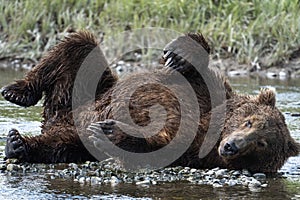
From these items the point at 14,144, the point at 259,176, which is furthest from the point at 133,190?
the point at 14,144

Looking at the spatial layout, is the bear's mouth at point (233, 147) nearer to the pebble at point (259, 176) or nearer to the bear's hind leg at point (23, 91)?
the pebble at point (259, 176)

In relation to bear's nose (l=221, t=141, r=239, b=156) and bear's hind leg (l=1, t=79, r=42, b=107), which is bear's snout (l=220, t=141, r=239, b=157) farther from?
bear's hind leg (l=1, t=79, r=42, b=107)

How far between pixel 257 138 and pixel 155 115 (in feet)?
2.28

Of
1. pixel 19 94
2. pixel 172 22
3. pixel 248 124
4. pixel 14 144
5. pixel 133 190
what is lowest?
pixel 133 190

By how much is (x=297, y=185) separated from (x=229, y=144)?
498mm

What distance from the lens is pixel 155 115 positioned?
18.7 feet

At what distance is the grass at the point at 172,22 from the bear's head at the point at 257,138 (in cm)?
625

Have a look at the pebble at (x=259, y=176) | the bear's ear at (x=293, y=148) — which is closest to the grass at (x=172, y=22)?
the bear's ear at (x=293, y=148)

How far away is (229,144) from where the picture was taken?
17.7 feet

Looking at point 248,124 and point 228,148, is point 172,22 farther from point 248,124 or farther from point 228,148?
point 228,148

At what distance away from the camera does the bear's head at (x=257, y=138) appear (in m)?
5.46

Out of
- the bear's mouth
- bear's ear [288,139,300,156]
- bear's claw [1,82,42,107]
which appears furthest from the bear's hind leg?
bear's ear [288,139,300,156]

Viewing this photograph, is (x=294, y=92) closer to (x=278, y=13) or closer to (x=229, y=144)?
(x=278, y=13)

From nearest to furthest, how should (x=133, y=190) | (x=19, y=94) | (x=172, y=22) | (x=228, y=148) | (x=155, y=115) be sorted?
(x=133, y=190), (x=228, y=148), (x=155, y=115), (x=19, y=94), (x=172, y=22)
